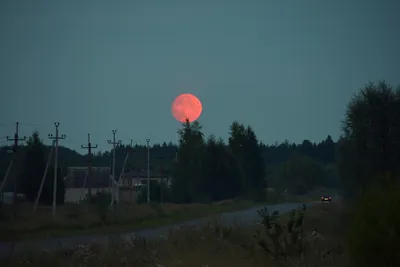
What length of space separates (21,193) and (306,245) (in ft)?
154

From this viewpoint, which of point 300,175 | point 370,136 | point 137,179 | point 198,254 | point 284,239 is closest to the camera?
point 284,239

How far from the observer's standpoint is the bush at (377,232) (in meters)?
9.71

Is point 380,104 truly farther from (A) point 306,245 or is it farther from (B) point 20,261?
(B) point 20,261

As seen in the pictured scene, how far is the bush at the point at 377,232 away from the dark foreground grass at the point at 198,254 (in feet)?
3.47

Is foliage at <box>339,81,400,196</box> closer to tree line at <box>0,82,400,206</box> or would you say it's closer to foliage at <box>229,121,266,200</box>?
tree line at <box>0,82,400,206</box>

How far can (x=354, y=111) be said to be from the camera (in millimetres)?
32062

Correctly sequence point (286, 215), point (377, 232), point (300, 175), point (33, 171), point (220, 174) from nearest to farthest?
point (377, 232)
point (286, 215)
point (33, 171)
point (220, 174)
point (300, 175)

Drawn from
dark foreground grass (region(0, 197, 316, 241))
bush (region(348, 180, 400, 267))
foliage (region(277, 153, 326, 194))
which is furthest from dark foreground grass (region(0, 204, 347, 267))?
foliage (region(277, 153, 326, 194))

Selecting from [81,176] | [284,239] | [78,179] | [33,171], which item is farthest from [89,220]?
[81,176]

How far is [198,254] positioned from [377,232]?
4122 mm

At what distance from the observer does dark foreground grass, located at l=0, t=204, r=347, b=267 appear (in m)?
11.7

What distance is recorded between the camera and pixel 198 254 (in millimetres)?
12484

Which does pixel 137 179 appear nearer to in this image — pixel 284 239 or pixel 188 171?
pixel 188 171

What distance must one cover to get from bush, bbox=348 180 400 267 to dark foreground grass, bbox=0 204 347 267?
1.06 m
